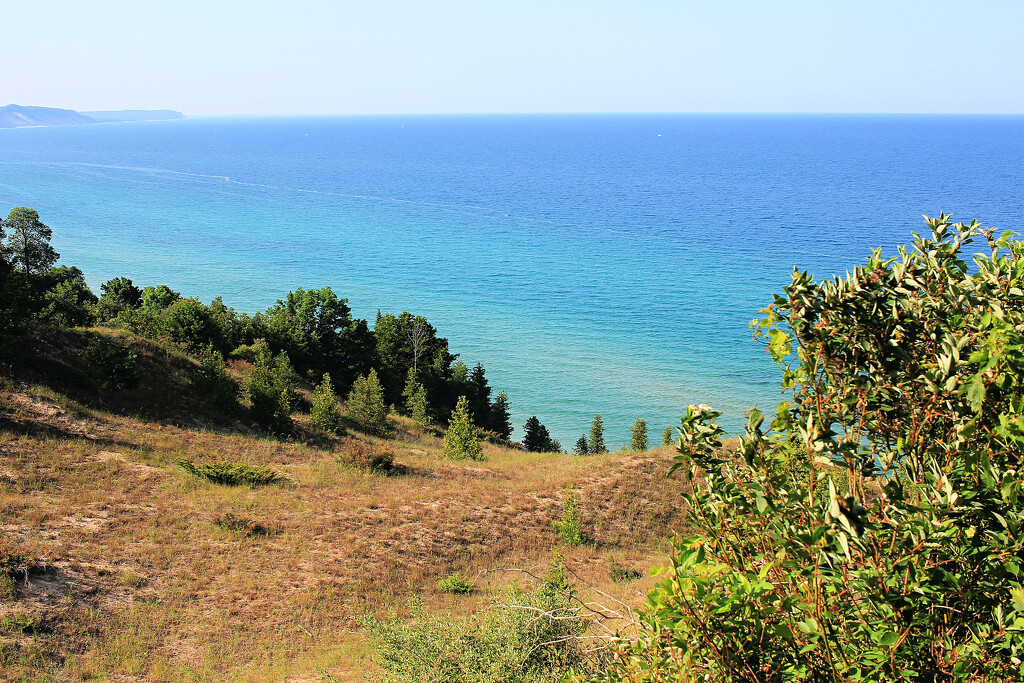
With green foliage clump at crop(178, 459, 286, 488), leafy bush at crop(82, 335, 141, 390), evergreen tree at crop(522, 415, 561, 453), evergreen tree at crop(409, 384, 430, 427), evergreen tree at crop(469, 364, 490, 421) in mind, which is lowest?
evergreen tree at crop(522, 415, 561, 453)

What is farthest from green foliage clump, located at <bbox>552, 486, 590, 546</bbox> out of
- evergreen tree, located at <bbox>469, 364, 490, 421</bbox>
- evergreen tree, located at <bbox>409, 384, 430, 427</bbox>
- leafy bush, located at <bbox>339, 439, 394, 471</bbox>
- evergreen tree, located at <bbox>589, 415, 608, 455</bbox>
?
evergreen tree, located at <bbox>469, 364, 490, 421</bbox>

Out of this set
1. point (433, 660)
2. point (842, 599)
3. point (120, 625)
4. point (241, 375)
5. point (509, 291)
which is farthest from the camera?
point (509, 291)

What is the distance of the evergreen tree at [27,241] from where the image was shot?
60188mm

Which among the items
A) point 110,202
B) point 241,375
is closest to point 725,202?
point 241,375

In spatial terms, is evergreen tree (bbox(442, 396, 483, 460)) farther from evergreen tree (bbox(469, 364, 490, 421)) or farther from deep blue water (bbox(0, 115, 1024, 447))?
deep blue water (bbox(0, 115, 1024, 447))

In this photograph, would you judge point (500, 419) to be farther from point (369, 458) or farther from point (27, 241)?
point (27, 241)

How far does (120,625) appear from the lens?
1500 centimetres

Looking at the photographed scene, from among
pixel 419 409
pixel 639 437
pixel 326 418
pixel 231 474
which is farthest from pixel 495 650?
pixel 639 437

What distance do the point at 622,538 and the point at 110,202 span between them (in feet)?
567

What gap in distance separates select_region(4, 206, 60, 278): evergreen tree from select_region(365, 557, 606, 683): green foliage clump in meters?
66.2

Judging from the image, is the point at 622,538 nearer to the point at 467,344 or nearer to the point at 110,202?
the point at 467,344

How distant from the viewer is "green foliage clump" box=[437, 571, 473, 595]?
18.2 meters

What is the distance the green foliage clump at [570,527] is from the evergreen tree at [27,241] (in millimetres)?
61417

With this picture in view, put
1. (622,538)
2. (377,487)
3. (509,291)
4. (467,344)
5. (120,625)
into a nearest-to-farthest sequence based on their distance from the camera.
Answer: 1. (120,625)
2. (622,538)
3. (377,487)
4. (467,344)
5. (509,291)
